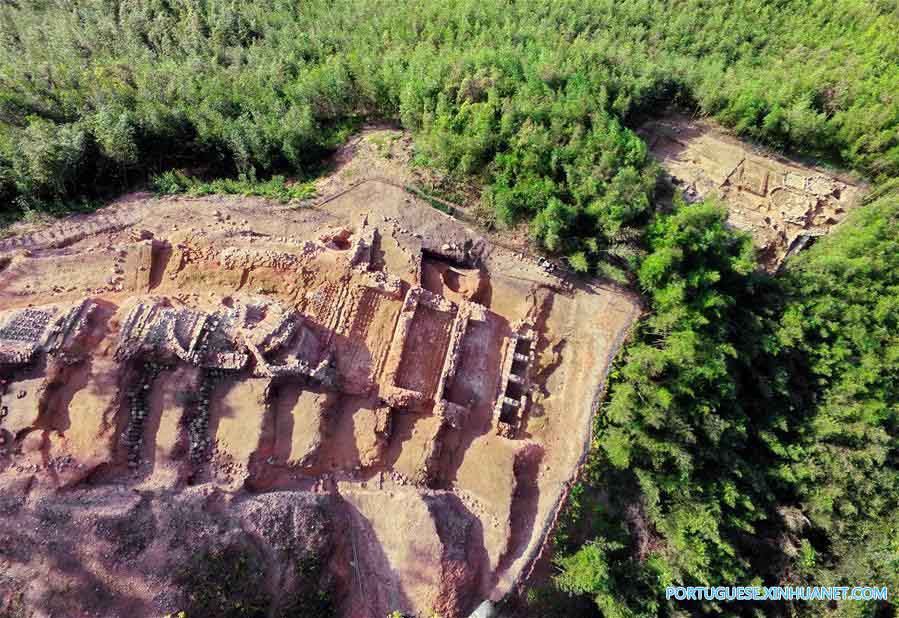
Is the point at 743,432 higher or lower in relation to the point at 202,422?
higher

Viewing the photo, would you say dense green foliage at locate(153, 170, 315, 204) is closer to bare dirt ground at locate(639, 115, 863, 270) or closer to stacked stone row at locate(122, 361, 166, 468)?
stacked stone row at locate(122, 361, 166, 468)

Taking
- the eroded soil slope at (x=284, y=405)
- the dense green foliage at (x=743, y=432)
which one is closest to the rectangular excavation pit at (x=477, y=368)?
the eroded soil slope at (x=284, y=405)

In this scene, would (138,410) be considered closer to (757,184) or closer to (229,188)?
(229,188)

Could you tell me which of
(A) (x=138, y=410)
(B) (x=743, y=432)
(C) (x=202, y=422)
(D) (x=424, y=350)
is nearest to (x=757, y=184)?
(B) (x=743, y=432)

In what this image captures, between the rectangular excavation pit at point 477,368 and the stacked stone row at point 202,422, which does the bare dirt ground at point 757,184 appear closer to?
the rectangular excavation pit at point 477,368

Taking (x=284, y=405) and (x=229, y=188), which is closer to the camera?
(x=284, y=405)

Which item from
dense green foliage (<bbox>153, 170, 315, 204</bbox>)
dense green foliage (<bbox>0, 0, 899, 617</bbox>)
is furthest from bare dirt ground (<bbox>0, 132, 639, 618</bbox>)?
dense green foliage (<bbox>0, 0, 899, 617</bbox>)

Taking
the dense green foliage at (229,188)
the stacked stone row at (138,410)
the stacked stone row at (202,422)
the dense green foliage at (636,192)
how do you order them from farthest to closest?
the dense green foliage at (229,188) → the dense green foliage at (636,192) → the stacked stone row at (202,422) → the stacked stone row at (138,410)
